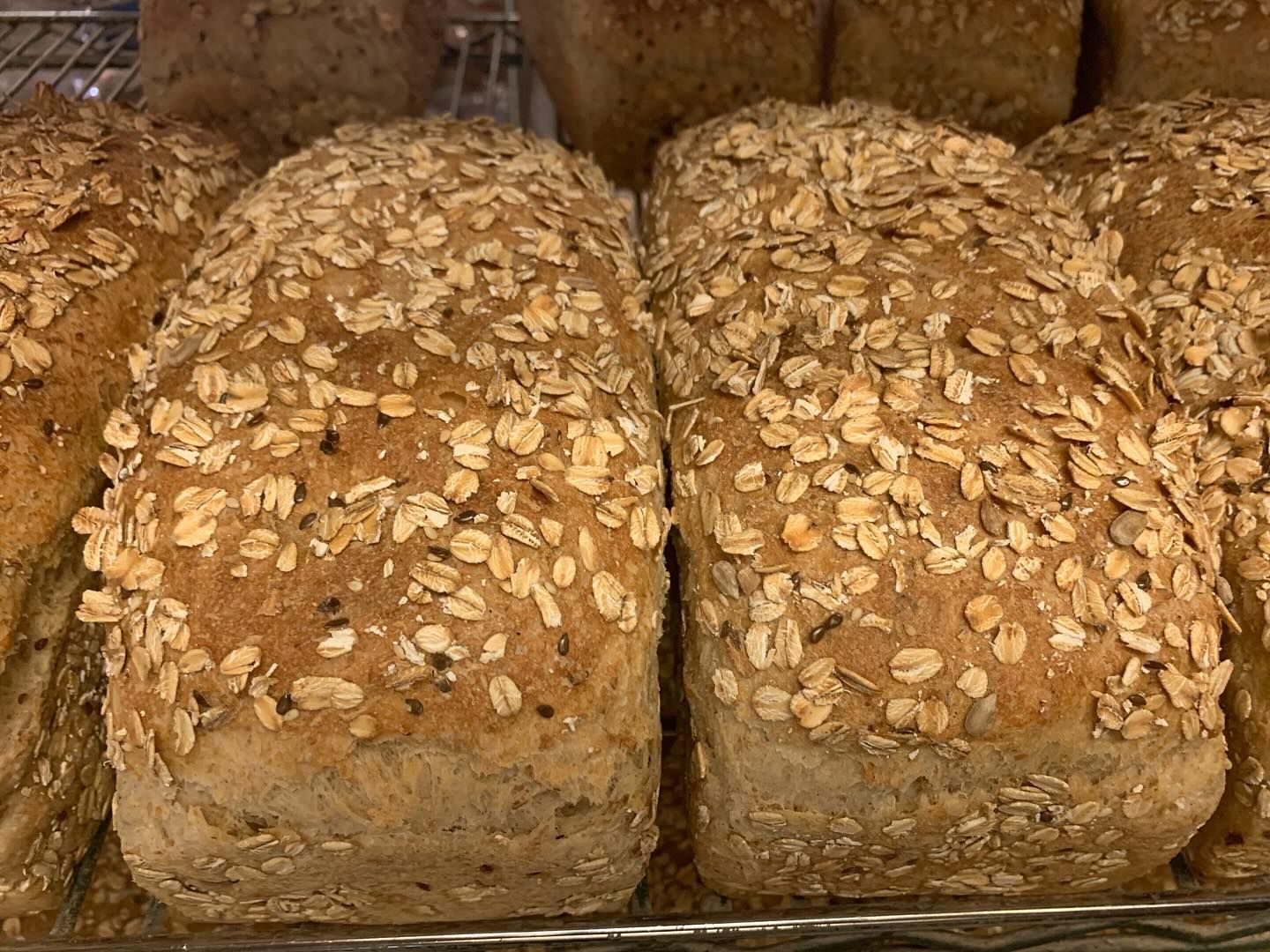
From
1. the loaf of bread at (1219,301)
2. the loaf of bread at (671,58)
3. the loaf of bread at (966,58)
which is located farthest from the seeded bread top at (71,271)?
the loaf of bread at (1219,301)

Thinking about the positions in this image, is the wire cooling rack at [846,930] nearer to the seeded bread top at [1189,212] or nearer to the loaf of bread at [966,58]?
the seeded bread top at [1189,212]

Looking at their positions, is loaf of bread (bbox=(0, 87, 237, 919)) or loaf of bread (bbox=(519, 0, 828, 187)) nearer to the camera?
loaf of bread (bbox=(0, 87, 237, 919))

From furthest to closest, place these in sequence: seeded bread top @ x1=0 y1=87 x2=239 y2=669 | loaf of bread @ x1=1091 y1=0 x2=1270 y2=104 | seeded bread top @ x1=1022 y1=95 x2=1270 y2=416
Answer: loaf of bread @ x1=1091 y1=0 x2=1270 y2=104 < seeded bread top @ x1=1022 y1=95 x2=1270 y2=416 < seeded bread top @ x1=0 y1=87 x2=239 y2=669

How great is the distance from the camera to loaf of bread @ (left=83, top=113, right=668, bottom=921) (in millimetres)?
943

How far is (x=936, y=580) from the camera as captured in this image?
0.99 metres

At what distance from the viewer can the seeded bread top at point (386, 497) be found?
942mm

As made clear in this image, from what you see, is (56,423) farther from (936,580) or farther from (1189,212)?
(1189,212)

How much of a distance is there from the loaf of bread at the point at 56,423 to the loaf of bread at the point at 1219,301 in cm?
129

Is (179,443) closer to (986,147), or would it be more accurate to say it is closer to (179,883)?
(179,883)

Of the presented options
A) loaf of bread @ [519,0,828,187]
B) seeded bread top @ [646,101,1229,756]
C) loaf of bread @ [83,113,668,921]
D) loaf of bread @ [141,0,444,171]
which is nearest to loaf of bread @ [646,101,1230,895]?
seeded bread top @ [646,101,1229,756]

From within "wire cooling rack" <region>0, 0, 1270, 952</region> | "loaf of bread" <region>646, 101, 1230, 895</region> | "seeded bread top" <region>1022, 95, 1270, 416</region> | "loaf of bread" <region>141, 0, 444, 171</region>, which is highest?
"loaf of bread" <region>141, 0, 444, 171</region>

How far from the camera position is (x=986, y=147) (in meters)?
1.41

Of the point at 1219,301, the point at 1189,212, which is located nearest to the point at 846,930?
the point at 1219,301

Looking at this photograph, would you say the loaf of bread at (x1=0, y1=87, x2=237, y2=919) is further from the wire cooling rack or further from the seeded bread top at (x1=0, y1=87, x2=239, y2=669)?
the wire cooling rack
